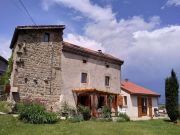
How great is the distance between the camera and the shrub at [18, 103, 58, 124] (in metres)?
A: 19.9

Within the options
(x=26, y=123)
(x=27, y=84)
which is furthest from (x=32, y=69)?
(x=26, y=123)

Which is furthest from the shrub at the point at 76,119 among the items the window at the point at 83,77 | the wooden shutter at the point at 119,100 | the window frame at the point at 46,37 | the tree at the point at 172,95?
the wooden shutter at the point at 119,100

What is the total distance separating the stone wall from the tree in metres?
11.1

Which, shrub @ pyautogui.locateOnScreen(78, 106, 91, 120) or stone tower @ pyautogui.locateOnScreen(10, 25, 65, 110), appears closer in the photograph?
shrub @ pyautogui.locateOnScreen(78, 106, 91, 120)

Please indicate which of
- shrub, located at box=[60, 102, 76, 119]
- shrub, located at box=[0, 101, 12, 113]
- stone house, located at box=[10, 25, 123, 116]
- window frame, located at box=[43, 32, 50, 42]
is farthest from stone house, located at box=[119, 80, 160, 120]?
shrub, located at box=[0, 101, 12, 113]

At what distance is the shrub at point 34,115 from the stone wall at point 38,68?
17.5ft

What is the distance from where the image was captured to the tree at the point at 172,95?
1102 inches

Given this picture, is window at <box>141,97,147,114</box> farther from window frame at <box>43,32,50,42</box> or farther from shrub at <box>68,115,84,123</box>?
window frame at <box>43,32,50,42</box>

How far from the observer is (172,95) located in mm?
28078

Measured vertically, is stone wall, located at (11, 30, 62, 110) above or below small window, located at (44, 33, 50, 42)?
below

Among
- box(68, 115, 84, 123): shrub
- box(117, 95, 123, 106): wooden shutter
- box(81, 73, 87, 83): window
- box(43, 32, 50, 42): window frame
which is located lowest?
box(68, 115, 84, 123): shrub

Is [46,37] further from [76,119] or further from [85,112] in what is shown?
[76,119]

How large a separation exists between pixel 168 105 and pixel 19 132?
17.5 meters

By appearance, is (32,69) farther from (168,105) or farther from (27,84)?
(168,105)
